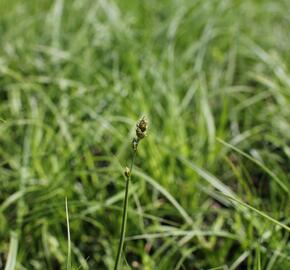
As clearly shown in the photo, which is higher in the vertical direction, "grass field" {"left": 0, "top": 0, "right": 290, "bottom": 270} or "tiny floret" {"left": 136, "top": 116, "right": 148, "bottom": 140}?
"tiny floret" {"left": 136, "top": 116, "right": 148, "bottom": 140}

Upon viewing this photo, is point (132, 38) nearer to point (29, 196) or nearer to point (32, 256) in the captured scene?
point (29, 196)

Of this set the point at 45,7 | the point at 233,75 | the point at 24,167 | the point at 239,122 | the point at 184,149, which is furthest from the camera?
the point at 45,7

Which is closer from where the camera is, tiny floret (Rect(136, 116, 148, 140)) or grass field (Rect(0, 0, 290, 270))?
tiny floret (Rect(136, 116, 148, 140))

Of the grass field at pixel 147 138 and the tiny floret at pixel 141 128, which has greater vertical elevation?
the tiny floret at pixel 141 128

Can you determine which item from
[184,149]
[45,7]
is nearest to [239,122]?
[184,149]

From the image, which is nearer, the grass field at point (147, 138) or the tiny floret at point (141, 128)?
the tiny floret at point (141, 128)

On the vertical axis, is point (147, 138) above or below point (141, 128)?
below

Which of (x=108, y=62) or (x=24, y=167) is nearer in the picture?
(x=24, y=167)

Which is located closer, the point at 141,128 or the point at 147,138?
the point at 141,128
